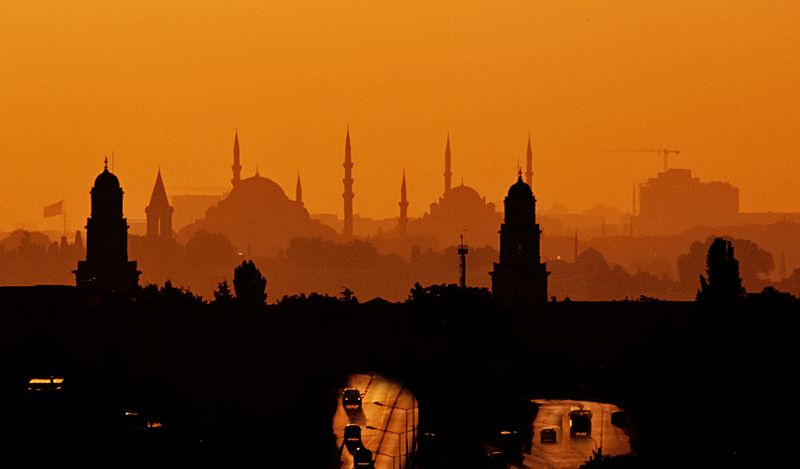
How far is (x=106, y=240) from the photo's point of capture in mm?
184125

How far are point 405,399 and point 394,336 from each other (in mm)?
40917

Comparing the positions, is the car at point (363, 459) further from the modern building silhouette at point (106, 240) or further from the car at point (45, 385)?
the modern building silhouette at point (106, 240)

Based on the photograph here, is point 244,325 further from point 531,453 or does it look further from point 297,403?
point 531,453

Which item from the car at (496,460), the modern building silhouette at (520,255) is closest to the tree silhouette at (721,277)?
the modern building silhouette at (520,255)

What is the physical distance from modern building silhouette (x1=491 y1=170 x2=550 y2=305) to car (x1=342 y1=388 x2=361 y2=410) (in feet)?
114

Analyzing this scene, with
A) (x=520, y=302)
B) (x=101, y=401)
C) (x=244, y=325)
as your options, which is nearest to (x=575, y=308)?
(x=520, y=302)

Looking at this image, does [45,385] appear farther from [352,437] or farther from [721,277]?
[721,277]

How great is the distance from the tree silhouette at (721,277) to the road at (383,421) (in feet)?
56.9

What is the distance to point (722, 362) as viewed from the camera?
454 feet

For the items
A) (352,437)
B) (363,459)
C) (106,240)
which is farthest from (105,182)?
(363,459)

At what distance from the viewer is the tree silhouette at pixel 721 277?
540 feet

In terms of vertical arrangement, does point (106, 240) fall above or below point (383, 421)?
above

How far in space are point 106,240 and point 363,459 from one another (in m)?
74.3

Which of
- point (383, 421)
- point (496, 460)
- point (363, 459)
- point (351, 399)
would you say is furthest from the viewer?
point (351, 399)
